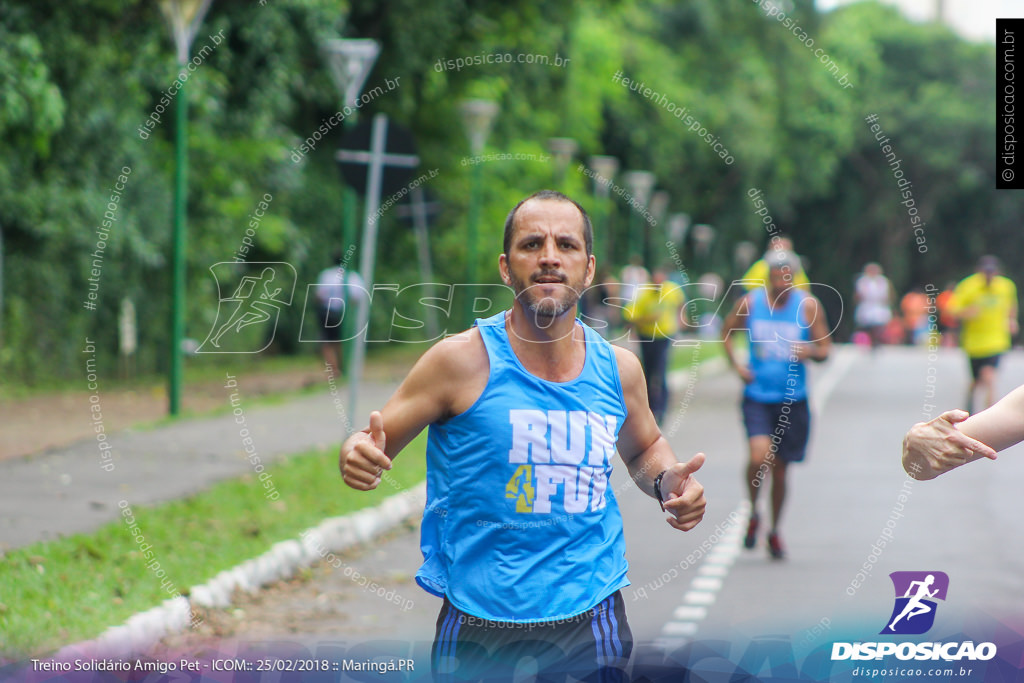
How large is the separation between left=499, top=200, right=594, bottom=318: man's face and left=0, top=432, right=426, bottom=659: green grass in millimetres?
2729

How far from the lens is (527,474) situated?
333 cm

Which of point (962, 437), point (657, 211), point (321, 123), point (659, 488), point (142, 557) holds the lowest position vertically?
point (142, 557)

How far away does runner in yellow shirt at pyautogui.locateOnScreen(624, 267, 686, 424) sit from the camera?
14797mm

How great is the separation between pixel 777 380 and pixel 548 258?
559 cm

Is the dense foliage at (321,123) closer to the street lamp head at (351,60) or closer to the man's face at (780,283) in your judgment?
the man's face at (780,283)

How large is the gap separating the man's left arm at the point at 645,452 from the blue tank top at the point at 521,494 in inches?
7.2

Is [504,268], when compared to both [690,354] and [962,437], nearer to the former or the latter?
[962,437]

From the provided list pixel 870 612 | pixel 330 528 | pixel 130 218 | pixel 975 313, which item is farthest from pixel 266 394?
pixel 870 612

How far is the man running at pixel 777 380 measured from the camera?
8641 millimetres

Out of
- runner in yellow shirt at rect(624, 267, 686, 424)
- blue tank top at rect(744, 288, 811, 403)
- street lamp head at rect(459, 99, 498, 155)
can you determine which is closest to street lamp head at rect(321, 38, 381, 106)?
runner in yellow shirt at rect(624, 267, 686, 424)

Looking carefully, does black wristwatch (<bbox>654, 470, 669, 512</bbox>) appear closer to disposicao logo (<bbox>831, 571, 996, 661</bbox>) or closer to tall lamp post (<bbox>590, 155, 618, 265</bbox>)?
disposicao logo (<bbox>831, 571, 996, 661</bbox>)

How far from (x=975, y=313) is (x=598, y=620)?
496 inches

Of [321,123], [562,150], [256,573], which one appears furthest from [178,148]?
[562,150]
